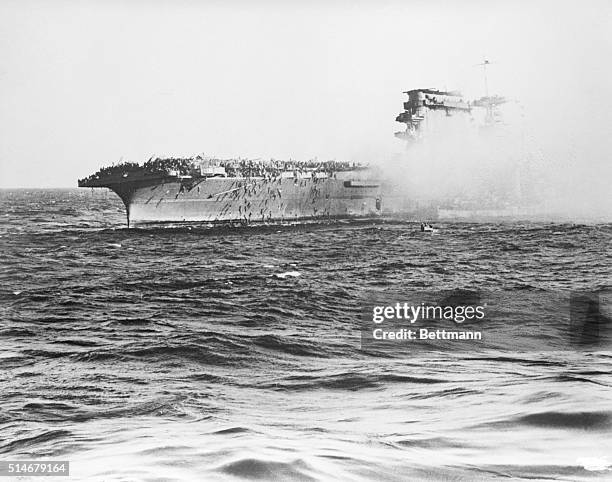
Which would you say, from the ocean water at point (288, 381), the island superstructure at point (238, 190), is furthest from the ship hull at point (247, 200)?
the ocean water at point (288, 381)

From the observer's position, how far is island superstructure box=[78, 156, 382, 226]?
42062mm

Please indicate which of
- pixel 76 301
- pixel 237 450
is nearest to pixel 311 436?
pixel 237 450

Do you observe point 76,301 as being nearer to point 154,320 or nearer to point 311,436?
point 154,320

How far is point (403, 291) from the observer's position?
569 inches

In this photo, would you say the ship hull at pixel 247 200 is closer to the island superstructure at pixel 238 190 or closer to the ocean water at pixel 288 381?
the island superstructure at pixel 238 190

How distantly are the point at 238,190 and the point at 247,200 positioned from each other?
1.11m

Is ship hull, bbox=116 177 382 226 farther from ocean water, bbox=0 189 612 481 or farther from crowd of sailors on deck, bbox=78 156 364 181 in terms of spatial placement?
ocean water, bbox=0 189 612 481

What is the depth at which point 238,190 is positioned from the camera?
45.7m

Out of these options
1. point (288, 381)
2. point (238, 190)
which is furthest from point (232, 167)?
point (288, 381)

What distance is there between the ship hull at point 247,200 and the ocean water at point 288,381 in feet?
75.8

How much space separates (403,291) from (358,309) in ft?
6.23

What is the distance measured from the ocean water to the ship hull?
75.8 feet

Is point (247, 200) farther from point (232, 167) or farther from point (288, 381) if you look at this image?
point (288, 381)

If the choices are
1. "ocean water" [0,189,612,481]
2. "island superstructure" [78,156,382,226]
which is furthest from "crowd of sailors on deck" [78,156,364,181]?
"ocean water" [0,189,612,481]
